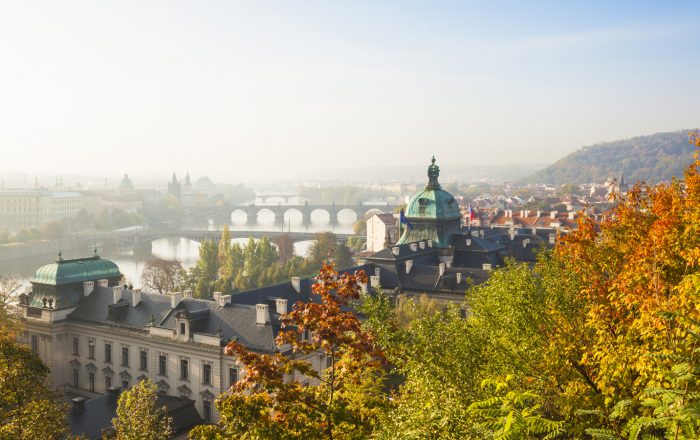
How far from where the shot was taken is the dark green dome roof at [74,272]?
42.8 meters

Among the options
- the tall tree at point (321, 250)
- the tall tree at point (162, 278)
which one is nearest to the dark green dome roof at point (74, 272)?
the tall tree at point (162, 278)

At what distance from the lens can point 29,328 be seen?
42.3 metres

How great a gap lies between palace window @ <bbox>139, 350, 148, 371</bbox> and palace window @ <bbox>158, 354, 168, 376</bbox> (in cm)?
122

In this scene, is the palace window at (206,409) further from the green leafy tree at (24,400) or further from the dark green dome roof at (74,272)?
the dark green dome roof at (74,272)

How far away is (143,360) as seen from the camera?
38188 millimetres

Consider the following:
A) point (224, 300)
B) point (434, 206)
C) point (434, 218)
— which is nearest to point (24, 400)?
point (224, 300)

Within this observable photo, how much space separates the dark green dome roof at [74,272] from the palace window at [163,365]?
1002 centimetres

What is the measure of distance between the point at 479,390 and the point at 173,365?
26.3m

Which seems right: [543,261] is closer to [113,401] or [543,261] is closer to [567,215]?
[113,401]

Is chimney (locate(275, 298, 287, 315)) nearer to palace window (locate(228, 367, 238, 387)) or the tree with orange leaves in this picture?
palace window (locate(228, 367, 238, 387))

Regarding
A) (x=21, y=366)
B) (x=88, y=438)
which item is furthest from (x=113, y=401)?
(x=21, y=366)

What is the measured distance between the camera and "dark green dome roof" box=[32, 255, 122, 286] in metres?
42.8

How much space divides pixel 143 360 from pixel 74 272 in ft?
30.6

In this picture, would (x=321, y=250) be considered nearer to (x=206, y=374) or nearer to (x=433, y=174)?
(x=433, y=174)
